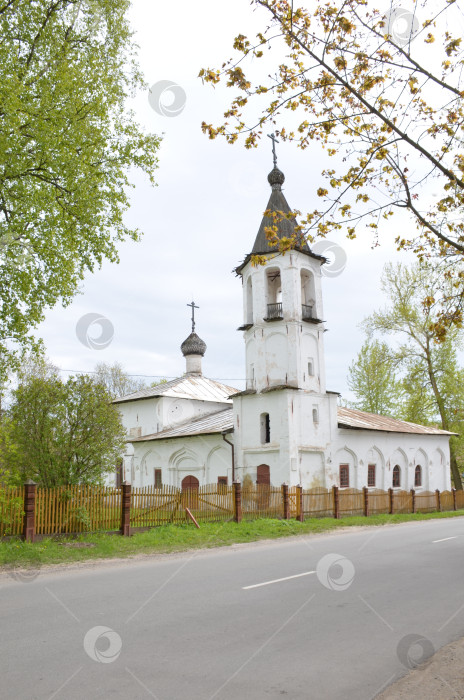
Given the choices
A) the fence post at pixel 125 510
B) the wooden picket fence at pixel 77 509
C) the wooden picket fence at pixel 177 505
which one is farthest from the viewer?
the wooden picket fence at pixel 177 505

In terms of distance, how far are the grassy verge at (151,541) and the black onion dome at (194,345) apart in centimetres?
2546

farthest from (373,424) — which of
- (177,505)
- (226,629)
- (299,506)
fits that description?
(226,629)

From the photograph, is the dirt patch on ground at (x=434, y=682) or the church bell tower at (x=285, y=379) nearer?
the dirt patch on ground at (x=434, y=682)

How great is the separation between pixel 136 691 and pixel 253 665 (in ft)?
3.55

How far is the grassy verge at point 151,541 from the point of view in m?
11.9

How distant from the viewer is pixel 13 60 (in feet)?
42.7

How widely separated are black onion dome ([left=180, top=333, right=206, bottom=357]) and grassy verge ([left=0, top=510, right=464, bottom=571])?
83.5 ft

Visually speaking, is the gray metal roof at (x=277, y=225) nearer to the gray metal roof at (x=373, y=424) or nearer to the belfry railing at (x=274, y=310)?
the belfry railing at (x=274, y=310)

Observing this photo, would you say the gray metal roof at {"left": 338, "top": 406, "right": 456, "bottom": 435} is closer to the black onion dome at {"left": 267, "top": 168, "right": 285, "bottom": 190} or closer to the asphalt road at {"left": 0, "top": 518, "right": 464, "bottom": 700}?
the black onion dome at {"left": 267, "top": 168, "right": 285, "bottom": 190}

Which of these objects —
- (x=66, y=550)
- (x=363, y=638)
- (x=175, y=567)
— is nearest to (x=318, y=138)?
(x=363, y=638)

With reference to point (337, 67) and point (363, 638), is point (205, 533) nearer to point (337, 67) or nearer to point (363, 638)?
point (363, 638)

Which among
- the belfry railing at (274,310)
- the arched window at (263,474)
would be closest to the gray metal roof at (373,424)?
the arched window at (263,474)

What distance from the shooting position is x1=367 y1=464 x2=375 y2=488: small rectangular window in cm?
3177

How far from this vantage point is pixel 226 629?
238 inches
